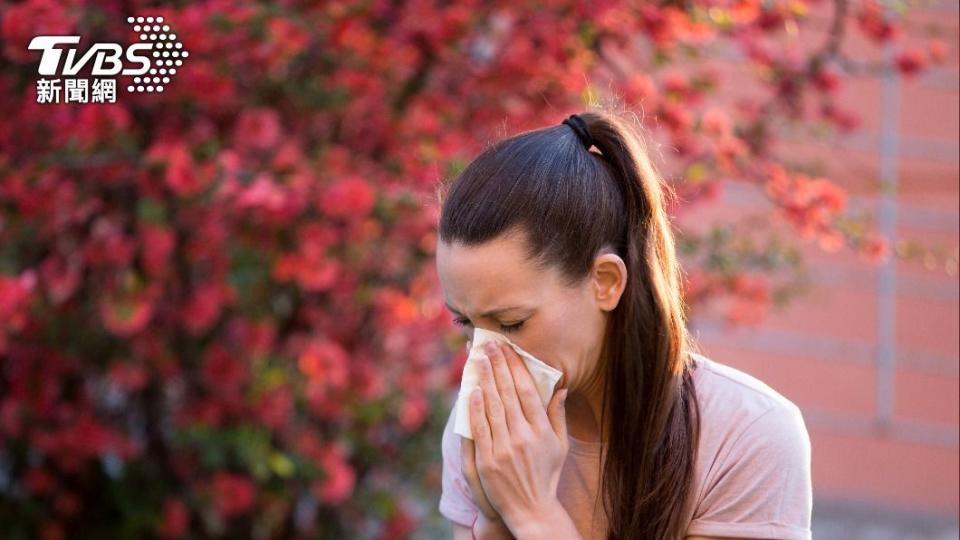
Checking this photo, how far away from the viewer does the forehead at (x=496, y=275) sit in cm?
225

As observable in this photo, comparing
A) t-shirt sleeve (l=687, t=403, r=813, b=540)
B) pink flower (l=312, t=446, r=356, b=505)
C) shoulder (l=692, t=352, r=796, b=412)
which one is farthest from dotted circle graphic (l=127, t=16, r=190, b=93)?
t-shirt sleeve (l=687, t=403, r=813, b=540)

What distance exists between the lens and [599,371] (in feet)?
8.12

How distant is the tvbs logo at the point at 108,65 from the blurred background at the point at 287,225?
0.01m

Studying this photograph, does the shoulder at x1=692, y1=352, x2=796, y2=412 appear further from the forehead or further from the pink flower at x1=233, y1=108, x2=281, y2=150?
the pink flower at x1=233, y1=108, x2=281, y2=150

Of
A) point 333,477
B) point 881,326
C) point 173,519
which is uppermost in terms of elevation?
point 881,326

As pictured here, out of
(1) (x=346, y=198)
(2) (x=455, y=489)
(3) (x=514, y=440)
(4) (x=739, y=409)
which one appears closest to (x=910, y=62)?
(1) (x=346, y=198)

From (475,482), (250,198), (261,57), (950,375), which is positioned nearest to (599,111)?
(475,482)

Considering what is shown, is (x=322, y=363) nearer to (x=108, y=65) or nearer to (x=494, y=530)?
(x=108, y=65)

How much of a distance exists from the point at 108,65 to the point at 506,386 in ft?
5.98

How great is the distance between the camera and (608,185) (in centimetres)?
238

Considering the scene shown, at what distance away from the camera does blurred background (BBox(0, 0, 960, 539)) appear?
340 centimetres

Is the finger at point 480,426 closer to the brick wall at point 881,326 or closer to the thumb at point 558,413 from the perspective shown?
the thumb at point 558,413

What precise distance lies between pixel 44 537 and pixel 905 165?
4.40 m

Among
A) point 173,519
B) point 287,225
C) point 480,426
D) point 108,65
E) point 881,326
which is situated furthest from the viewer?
point 881,326
